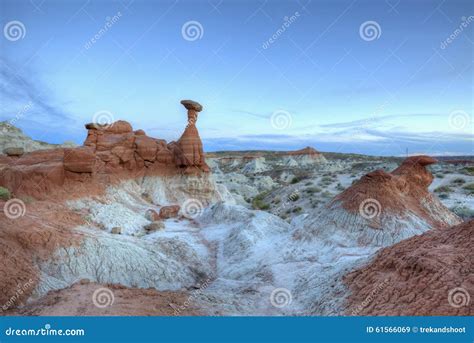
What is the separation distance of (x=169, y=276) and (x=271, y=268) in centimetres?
383

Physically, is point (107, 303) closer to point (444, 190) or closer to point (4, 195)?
point (4, 195)

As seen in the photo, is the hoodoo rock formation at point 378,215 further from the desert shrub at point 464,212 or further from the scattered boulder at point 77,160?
the scattered boulder at point 77,160

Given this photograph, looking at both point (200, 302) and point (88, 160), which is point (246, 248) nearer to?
point (200, 302)

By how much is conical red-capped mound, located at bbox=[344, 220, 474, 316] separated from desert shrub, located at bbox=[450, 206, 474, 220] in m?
15.3

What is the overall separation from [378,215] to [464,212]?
10.8 m

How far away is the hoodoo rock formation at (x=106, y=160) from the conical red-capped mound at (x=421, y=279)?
638 inches

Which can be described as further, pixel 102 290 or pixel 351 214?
pixel 351 214

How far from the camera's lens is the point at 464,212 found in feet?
75.7

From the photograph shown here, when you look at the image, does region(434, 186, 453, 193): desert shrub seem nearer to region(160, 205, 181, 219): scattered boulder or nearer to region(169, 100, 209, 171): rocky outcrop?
region(169, 100, 209, 171): rocky outcrop

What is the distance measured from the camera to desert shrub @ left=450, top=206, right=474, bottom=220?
22583mm

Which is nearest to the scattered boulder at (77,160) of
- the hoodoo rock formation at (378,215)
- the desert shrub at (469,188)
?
the hoodoo rock formation at (378,215)

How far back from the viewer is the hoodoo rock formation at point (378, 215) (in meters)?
15.4

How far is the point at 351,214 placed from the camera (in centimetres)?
1636

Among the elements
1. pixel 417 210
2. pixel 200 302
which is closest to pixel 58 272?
pixel 200 302
